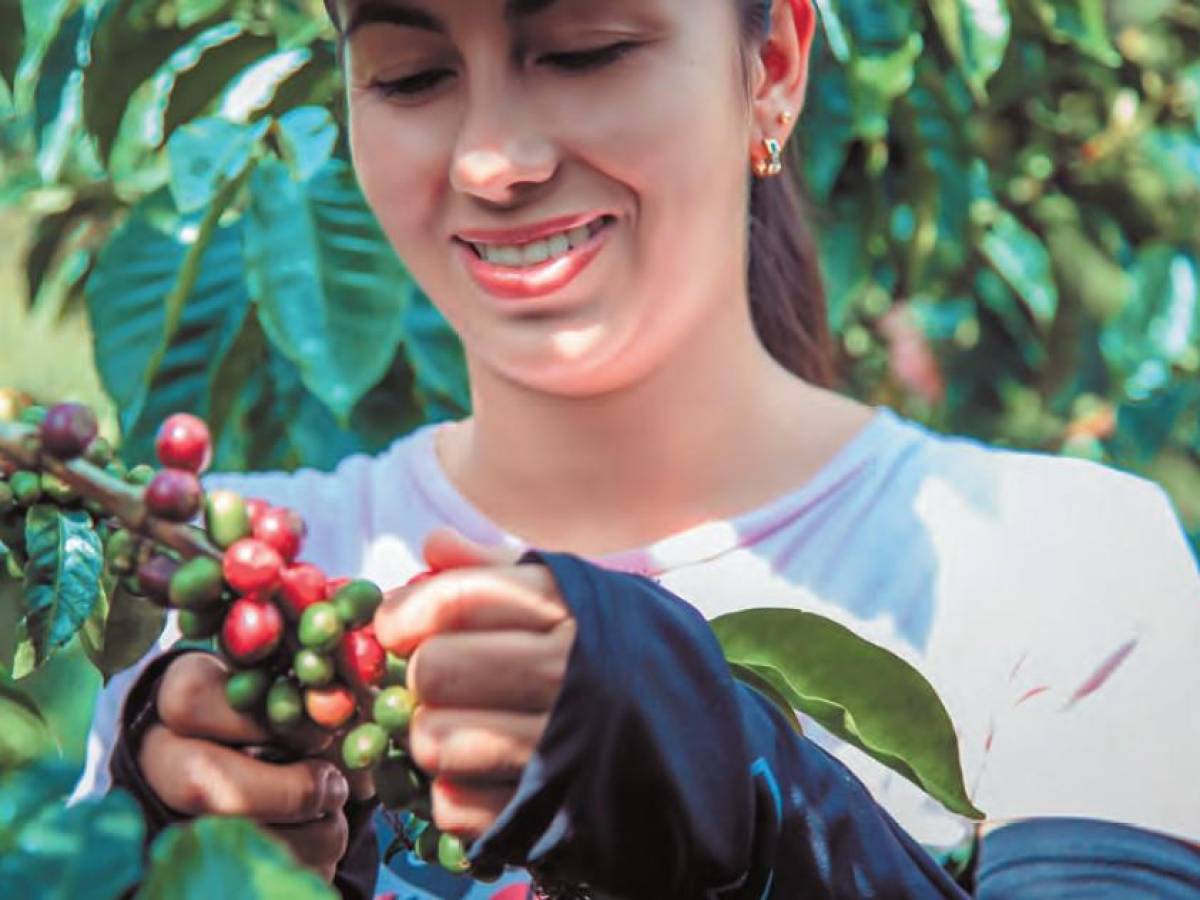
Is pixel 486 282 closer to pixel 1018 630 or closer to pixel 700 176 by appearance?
pixel 700 176

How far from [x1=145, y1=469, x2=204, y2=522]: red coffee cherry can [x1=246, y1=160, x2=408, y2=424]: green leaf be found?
2.73 ft

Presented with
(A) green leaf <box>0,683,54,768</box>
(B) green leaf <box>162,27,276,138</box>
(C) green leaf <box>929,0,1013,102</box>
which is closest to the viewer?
(A) green leaf <box>0,683,54,768</box>

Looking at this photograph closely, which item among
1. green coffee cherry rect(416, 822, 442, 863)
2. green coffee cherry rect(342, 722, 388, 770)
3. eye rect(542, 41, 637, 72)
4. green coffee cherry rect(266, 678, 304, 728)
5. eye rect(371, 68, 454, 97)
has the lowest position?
green coffee cherry rect(416, 822, 442, 863)

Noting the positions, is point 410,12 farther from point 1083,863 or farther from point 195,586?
point 1083,863

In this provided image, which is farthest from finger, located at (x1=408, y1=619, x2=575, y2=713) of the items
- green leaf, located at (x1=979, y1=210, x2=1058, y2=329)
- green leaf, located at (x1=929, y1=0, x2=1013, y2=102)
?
green leaf, located at (x1=979, y1=210, x2=1058, y2=329)

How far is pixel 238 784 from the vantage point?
2.62ft

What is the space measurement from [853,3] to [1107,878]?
1.16 metres

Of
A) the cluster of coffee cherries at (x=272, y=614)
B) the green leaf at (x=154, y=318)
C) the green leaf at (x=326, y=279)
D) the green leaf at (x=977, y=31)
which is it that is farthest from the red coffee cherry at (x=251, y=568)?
the green leaf at (x=977, y=31)

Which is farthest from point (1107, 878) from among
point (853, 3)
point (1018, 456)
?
point (853, 3)

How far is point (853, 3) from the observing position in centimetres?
199

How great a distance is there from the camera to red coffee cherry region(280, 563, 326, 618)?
72 centimetres

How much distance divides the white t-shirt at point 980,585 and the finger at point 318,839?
27 centimetres

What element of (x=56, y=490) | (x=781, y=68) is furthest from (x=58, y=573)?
(x=781, y=68)

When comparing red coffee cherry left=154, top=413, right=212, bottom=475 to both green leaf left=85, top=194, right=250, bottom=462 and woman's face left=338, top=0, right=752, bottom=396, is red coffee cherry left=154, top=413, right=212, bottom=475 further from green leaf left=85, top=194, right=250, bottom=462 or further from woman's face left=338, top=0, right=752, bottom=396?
green leaf left=85, top=194, right=250, bottom=462
